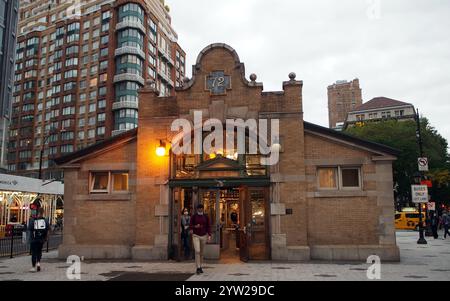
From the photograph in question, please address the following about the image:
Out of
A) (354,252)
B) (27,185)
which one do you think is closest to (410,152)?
(354,252)

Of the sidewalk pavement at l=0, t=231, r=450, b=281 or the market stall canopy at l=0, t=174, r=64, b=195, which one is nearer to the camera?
the sidewalk pavement at l=0, t=231, r=450, b=281

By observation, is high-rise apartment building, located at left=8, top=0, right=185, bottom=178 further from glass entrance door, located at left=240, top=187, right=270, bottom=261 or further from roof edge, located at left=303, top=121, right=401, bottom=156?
roof edge, located at left=303, top=121, right=401, bottom=156

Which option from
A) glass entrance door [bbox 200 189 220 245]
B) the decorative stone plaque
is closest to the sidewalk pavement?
glass entrance door [bbox 200 189 220 245]

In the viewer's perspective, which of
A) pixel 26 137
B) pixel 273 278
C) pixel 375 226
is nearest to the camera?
pixel 273 278

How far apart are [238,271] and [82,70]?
71992 mm

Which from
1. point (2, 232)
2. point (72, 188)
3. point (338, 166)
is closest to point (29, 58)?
point (2, 232)

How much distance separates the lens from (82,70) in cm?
7562

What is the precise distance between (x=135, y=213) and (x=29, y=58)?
83533 millimetres

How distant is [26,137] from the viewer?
277 feet

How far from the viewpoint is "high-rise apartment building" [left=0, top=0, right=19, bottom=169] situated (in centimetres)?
3784

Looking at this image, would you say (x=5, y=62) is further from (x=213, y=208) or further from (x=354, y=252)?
(x=354, y=252)

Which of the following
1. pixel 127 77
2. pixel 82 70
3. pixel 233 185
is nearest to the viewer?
pixel 233 185

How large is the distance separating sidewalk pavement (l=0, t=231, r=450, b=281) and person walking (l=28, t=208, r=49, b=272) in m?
0.37
